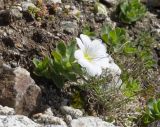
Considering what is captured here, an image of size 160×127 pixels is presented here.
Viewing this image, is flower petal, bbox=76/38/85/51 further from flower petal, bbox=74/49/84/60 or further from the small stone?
the small stone

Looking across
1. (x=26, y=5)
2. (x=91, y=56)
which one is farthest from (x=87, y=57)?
A: (x=26, y=5)

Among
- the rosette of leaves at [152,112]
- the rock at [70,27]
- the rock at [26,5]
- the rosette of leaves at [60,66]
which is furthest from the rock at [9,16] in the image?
the rosette of leaves at [152,112]

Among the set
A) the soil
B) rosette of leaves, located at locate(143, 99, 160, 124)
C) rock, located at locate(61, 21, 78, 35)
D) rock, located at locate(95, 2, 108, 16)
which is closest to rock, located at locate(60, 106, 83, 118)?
the soil

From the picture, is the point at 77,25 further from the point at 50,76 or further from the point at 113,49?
the point at 50,76

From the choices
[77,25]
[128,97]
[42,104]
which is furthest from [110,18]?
[42,104]

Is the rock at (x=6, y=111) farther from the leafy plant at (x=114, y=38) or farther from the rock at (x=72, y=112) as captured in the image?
the leafy plant at (x=114, y=38)

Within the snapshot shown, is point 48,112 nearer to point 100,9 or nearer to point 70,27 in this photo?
point 70,27
